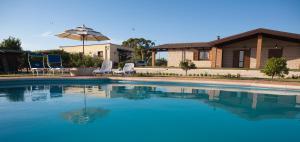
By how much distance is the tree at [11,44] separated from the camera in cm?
2208

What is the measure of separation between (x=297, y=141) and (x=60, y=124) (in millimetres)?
5321

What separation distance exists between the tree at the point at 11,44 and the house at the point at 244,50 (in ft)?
55.4

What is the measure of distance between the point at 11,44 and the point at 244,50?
25886 millimetres

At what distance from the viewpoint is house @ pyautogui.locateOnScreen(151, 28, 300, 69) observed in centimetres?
1603

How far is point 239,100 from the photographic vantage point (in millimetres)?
8117

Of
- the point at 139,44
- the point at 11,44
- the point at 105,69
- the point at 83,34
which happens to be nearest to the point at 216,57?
the point at 105,69

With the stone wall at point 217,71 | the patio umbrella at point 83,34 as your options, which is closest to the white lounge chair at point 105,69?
the patio umbrella at point 83,34

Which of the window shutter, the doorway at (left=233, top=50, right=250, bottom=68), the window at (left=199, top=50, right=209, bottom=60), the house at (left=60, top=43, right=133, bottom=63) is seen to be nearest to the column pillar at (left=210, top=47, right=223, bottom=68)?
the window at (left=199, top=50, right=209, bottom=60)

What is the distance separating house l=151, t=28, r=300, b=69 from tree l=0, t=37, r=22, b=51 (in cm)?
1687

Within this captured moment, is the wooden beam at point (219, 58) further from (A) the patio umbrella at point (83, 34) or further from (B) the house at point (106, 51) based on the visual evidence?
(B) the house at point (106, 51)

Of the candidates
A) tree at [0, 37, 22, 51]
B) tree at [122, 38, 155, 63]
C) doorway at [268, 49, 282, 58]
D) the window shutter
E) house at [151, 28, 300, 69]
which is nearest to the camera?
house at [151, 28, 300, 69]

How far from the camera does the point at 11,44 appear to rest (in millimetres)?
A: 22469

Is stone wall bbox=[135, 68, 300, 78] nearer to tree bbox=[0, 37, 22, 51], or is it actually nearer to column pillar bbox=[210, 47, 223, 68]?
column pillar bbox=[210, 47, 223, 68]

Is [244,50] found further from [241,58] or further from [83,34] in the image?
[83,34]
